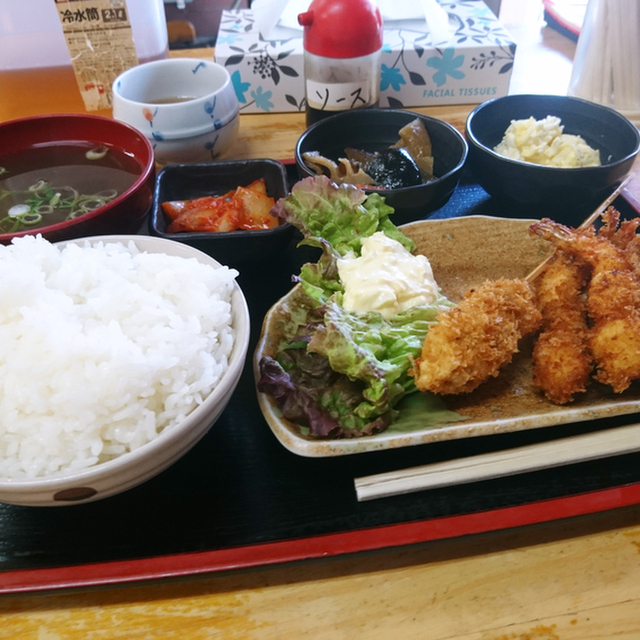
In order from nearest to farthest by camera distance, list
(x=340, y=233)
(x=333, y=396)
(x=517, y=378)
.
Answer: (x=333, y=396)
(x=517, y=378)
(x=340, y=233)

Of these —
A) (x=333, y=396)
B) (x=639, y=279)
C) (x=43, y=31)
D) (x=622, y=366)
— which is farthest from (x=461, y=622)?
(x=43, y=31)

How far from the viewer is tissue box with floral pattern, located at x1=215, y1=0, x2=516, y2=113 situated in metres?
2.68

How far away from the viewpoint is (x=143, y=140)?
193cm

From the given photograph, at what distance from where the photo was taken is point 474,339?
143 cm

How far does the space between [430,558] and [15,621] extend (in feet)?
3.07

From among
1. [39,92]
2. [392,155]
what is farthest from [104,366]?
[39,92]

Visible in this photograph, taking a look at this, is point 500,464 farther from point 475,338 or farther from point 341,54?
point 341,54

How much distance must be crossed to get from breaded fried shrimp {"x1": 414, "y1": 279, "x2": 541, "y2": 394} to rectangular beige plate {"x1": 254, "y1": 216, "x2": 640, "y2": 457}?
0.27ft

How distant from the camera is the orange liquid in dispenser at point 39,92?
8.67 feet

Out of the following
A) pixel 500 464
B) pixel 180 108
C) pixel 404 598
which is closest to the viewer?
pixel 404 598

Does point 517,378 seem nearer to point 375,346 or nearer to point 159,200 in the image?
point 375,346

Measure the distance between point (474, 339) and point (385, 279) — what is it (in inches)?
13.7

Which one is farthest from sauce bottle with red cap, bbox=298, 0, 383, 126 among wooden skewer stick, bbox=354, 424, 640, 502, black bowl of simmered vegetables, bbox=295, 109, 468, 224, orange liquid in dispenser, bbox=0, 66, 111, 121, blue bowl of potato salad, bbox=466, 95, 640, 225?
wooden skewer stick, bbox=354, 424, 640, 502

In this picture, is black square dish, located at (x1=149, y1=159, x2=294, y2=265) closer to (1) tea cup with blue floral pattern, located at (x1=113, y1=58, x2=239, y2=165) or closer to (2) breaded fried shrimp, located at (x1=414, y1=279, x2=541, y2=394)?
(1) tea cup with blue floral pattern, located at (x1=113, y1=58, x2=239, y2=165)
